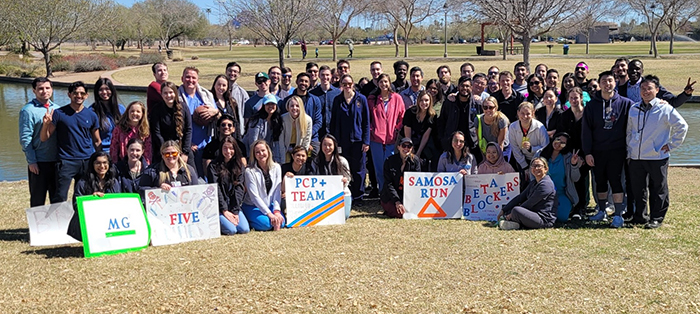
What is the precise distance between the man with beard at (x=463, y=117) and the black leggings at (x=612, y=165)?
1684mm

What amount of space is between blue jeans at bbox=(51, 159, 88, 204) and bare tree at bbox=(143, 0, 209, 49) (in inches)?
3215

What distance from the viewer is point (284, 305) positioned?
5246 mm

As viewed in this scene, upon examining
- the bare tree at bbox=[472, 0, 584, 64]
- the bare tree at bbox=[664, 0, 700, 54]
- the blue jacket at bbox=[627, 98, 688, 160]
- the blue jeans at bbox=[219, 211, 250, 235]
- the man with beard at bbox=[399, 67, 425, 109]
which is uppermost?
the bare tree at bbox=[664, 0, 700, 54]

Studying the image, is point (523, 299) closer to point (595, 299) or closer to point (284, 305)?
point (595, 299)

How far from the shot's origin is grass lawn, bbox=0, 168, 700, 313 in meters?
5.26

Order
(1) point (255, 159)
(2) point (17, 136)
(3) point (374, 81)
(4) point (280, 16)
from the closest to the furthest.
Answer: (1) point (255, 159), (3) point (374, 81), (2) point (17, 136), (4) point (280, 16)

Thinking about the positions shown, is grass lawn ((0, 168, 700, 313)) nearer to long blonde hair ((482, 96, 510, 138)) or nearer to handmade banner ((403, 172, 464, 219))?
handmade banner ((403, 172, 464, 219))

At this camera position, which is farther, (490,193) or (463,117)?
(463,117)

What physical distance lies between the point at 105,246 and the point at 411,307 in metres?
3.50

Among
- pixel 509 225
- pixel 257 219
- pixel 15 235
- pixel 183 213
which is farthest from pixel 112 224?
pixel 509 225

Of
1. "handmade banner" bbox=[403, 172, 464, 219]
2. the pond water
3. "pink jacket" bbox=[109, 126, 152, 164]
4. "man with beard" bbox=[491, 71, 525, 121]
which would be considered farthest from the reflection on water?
"man with beard" bbox=[491, 71, 525, 121]

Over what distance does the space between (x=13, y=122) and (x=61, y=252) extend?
61.6ft

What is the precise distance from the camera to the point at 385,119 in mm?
9391

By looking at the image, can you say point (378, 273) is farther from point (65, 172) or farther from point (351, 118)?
point (65, 172)
